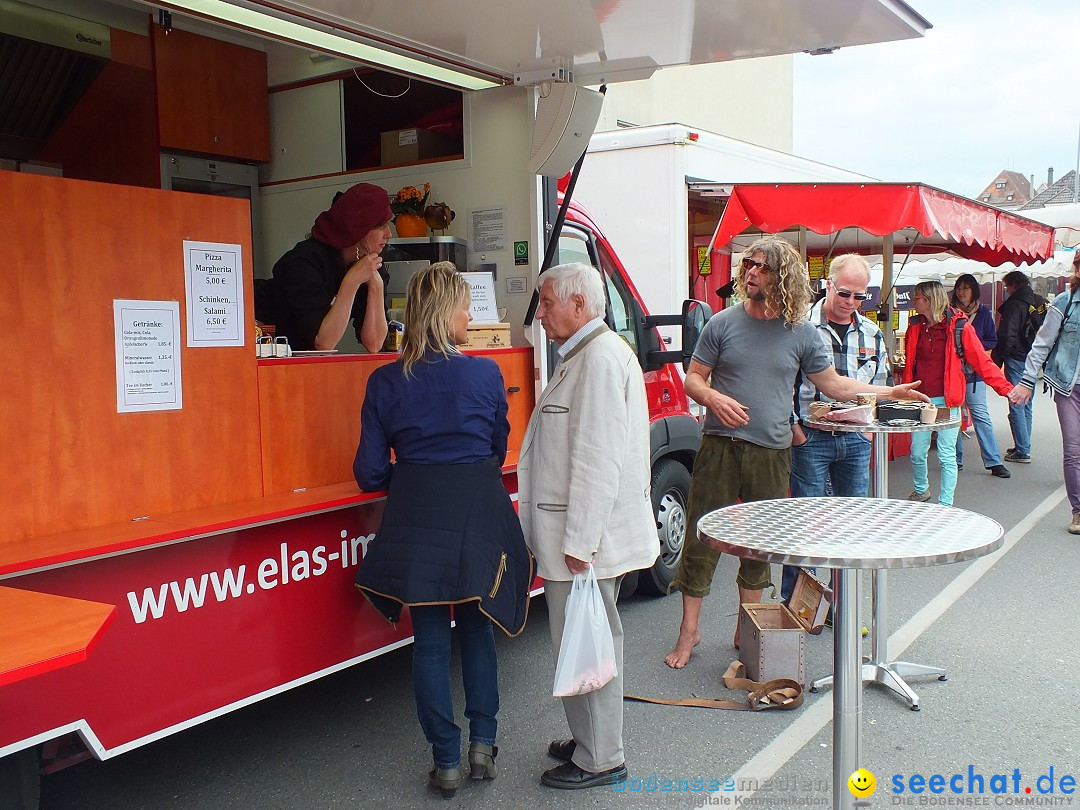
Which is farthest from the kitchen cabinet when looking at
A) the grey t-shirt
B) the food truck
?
the grey t-shirt

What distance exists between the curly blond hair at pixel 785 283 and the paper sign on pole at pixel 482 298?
1112 mm

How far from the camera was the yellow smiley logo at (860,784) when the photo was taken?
227cm

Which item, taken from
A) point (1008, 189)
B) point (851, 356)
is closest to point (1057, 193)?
point (1008, 189)

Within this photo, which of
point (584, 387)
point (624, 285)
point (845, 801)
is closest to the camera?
point (845, 801)

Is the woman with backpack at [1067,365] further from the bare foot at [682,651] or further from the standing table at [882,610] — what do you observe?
the bare foot at [682,651]

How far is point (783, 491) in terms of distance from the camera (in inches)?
157

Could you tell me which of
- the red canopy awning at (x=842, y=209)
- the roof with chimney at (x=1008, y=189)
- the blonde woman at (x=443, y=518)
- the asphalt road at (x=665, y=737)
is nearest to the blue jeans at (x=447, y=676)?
the blonde woman at (x=443, y=518)

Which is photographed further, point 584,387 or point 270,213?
point 270,213

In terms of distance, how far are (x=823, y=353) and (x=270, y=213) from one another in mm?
2990

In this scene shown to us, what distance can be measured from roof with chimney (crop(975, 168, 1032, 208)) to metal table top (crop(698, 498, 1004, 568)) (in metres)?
73.3

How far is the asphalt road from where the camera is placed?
3.06 meters

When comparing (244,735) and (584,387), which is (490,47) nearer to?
(584,387)

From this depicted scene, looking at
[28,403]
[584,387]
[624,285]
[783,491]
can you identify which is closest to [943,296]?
[624,285]

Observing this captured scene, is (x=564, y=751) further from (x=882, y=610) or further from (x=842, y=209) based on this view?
(x=842, y=209)
